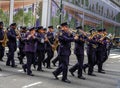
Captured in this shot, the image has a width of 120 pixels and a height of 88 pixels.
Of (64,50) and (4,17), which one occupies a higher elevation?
(4,17)

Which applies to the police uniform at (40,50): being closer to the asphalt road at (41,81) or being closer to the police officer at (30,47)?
the asphalt road at (41,81)

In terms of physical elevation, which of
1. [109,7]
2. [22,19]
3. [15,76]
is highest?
[109,7]

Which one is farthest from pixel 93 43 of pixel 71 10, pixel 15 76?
pixel 71 10

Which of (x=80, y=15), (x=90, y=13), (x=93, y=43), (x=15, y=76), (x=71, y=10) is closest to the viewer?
(x=15, y=76)

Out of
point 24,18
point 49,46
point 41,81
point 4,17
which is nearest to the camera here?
point 41,81

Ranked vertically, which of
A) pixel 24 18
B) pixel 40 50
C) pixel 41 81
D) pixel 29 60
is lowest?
pixel 41 81

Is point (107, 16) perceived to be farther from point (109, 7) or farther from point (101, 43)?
point (101, 43)

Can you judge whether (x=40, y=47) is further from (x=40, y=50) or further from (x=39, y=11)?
(x=39, y=11)

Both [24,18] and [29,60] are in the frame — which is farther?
[24,18]

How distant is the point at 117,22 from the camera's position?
80000 millimetres

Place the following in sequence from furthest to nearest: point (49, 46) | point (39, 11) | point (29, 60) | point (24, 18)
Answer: point (39, 11), point (24, 18), point (49, 46), point (29, 60)

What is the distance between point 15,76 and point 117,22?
69.1m

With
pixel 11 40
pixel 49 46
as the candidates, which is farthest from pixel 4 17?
pixel 11 40

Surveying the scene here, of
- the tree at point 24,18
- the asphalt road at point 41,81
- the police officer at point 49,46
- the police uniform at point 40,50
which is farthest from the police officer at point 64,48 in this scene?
the tree at point 24,18
